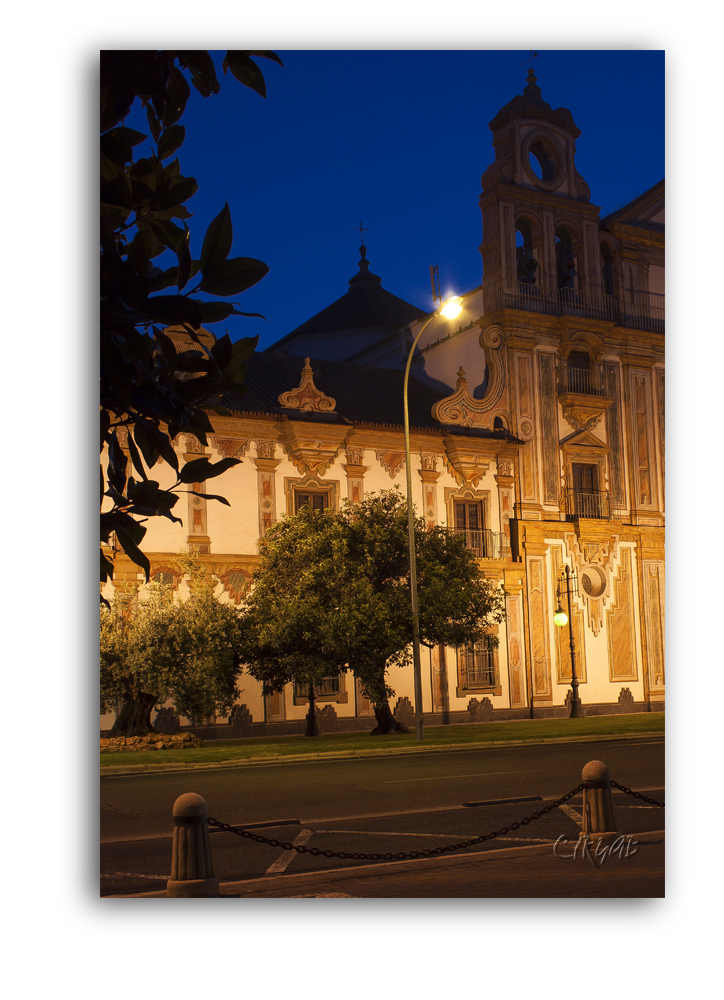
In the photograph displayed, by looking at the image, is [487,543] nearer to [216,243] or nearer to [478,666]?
[478,666]

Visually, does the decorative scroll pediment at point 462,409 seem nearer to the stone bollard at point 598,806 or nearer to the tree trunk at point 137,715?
the tree trunk at point 137,715

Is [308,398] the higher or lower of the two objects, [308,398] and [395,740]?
the higher

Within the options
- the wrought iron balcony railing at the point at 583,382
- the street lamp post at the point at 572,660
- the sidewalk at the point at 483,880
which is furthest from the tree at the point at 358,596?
the sidewalk at the point at 483,880

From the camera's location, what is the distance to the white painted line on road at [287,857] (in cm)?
885

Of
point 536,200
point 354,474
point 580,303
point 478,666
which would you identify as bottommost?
point 478,666

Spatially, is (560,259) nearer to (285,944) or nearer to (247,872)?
(247,872)

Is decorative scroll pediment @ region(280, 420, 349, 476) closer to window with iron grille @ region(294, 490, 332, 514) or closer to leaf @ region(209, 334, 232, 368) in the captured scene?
window with iron grille @ region(294, 490, 332, 514)

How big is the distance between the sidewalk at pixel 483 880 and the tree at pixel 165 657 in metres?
16.7

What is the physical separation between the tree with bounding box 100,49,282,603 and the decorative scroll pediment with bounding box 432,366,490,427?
31898mm

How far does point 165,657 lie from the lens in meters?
24.9

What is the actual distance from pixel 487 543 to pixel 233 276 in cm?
3243

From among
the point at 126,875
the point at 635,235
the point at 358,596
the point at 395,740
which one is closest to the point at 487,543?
the point at 358,596

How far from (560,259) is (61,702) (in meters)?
39.2

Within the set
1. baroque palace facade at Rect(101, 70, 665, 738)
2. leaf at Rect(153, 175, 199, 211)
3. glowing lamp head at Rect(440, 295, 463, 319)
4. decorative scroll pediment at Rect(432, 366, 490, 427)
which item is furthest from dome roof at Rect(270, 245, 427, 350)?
leaf at Rect(153, 175, 199, 211)
